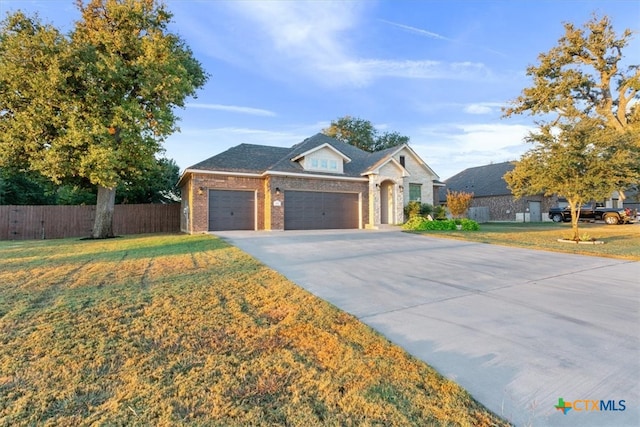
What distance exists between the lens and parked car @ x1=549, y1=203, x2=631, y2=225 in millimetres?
23531

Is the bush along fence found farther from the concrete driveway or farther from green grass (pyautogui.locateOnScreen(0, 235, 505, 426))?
green grass (pyautogui.locateOnScreen(0, 235, 505, 426))

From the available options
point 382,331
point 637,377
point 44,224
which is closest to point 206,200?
point 44,224

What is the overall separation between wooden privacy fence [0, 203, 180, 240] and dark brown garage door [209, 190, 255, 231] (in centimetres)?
583

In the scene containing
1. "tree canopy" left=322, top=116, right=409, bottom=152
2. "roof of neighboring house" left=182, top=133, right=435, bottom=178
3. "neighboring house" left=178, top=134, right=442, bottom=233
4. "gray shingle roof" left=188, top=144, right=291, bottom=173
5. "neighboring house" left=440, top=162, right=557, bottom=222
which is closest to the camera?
"neighboring house" left=178, top=134, right=442, bottom=233

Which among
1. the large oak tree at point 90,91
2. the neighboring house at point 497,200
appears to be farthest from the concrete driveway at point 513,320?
the neighboring house at point 497,200

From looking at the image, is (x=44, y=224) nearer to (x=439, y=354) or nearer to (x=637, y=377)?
(x=439, y=354)

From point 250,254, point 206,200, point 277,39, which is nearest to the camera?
point 250,254

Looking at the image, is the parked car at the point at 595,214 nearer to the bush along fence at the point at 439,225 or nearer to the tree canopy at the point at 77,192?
the bush along fence at the point at 439,225

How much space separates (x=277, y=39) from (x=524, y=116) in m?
18.9

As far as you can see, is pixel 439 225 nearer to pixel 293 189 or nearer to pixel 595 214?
pixel 293 189

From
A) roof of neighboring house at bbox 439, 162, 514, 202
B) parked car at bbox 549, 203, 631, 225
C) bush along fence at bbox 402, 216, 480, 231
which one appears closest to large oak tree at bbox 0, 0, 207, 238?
bush along fence at bbox 402, 216, 480, 231

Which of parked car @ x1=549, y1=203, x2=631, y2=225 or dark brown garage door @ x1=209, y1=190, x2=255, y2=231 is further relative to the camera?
parked car @ x1=549, y1=203, x2=631, y2=225

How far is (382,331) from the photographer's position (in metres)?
3.39

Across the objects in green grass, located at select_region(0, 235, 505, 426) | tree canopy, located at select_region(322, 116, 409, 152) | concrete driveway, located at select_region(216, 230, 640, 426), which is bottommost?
concrete driveway, located at select_region(216, 230, 640, 426)
